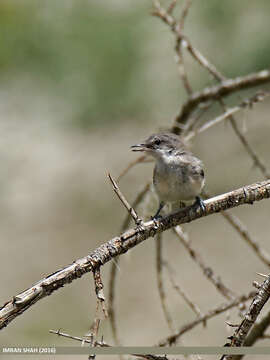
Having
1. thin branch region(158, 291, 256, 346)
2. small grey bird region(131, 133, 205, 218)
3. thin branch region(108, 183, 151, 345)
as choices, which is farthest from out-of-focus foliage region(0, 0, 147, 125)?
thin branch region(158, 291, 256, 346)

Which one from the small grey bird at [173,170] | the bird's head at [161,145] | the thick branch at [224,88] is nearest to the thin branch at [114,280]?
the small grey bird at [173,170]

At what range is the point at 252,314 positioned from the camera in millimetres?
2225

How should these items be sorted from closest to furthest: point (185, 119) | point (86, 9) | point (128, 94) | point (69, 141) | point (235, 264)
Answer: point (185, 119), point (235, 264), point (86, 9), point (128, 94), point (69, 141)

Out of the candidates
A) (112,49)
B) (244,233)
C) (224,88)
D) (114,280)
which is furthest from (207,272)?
(112,49)

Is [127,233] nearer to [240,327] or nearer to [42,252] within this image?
[240,327]

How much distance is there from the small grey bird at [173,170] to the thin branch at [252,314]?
51.3 inches

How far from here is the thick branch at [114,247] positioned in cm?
211

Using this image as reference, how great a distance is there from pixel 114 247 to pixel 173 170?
5.10ft

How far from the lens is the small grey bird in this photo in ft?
12.1

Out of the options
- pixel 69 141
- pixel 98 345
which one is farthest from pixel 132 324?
pixel 98 345

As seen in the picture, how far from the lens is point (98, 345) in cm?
237

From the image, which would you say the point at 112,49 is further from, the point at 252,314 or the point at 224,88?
the point at 252,314

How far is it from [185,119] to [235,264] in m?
4.34

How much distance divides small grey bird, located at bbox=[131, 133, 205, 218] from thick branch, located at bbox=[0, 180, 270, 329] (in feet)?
3.03
